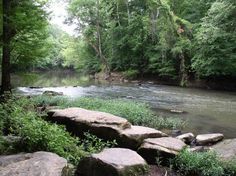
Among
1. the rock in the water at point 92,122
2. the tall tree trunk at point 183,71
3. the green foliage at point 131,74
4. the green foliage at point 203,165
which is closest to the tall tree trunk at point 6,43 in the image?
the rock in the water at point 92,122

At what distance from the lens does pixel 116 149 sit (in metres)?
6.48

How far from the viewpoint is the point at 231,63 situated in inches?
1071

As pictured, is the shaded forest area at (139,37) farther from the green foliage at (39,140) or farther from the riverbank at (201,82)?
the green foliage at (39,140)

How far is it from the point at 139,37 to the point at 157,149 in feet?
107

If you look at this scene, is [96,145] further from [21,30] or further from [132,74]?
[132,74]

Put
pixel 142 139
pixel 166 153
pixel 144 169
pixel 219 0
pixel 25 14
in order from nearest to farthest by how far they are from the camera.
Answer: pixel 144 169 < pixel 166 153 < pixel 142 139 < pixel 25 14 < pixel 219 0

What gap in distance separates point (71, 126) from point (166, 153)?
297cm

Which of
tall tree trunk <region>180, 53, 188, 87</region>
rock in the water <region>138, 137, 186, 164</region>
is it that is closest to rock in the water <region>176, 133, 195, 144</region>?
rock in the water <region>138, 137, 186, 164</region>

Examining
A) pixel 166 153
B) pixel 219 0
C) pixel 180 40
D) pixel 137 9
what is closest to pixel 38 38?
pixel 166 153

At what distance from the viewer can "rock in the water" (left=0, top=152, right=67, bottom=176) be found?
198 inches

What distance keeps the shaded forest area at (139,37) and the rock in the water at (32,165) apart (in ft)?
26.3

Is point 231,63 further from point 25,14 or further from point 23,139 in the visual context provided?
point 23,139

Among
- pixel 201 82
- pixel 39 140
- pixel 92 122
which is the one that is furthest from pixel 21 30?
pixel 201 82

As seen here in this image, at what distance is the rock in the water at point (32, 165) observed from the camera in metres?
5.04
